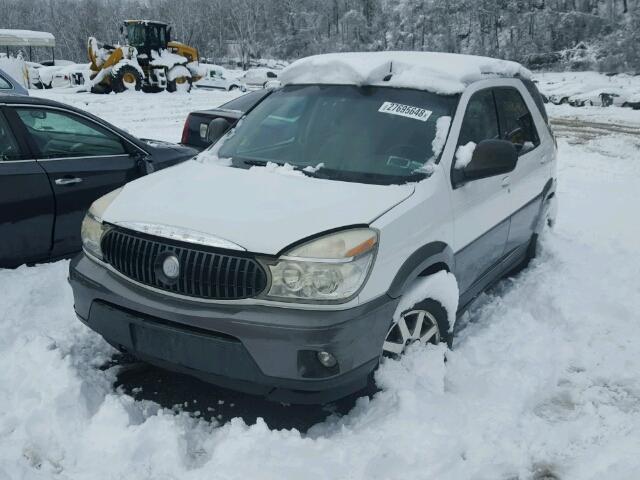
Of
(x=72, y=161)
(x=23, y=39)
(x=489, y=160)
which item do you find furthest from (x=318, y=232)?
(x=23, y=39)

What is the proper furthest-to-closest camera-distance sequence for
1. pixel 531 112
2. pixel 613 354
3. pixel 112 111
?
pixel 112 111 < pixel 531 112 < pixel 613 354

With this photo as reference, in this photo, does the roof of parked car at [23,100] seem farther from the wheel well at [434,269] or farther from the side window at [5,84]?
the side window at [5,84]

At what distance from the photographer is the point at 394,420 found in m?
2.88

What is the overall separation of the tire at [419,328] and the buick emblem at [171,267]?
104 cm

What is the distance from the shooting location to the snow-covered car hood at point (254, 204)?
8.90ft

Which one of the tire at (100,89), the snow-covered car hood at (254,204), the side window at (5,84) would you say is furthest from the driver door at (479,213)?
the tire at (100,89)

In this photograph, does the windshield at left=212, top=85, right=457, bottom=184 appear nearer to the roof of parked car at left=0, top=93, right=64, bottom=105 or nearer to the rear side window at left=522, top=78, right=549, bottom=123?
the rear side window at left=522, top=78, right=549, bottom=123

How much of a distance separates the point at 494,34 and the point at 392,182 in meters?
74.6

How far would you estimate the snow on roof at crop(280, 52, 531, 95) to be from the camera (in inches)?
149

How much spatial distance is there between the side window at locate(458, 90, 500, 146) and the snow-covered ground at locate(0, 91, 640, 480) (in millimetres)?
1269

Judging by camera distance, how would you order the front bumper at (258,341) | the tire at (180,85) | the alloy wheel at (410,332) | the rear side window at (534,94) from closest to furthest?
the front bumper at (258,341)
the alloy wheel at (410,332)
the rear side window at (534,94)
the tire at (180,85)

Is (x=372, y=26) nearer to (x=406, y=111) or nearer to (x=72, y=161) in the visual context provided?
(x=72, y=161)

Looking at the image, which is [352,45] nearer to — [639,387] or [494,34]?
[494,34]

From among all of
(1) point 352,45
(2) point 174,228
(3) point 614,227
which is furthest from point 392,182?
(1) point 352,45
